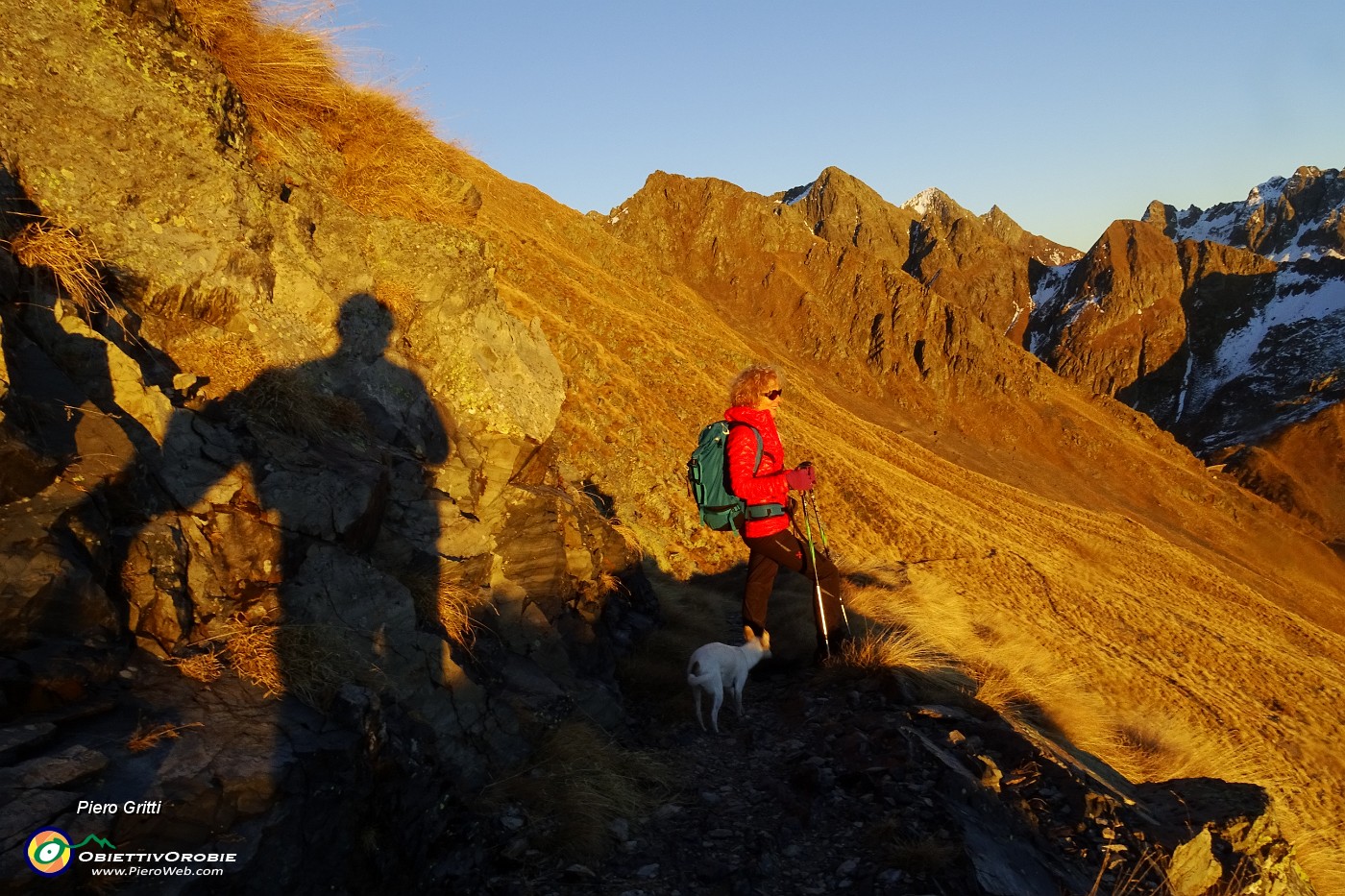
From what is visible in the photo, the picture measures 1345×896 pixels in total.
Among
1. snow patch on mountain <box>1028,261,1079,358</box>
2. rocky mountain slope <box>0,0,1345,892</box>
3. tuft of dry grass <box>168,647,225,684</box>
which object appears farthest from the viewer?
snow patch on mountain <box>1028,261,1079,358</box>

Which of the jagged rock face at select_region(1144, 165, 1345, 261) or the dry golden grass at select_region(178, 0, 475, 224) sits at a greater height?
the jagged rock face at select_region(1144, 165, 1345, 261)

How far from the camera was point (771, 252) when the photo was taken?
6500 centimetres

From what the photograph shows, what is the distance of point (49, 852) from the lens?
2.22 meters

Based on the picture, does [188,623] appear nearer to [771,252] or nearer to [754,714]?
[754,714]

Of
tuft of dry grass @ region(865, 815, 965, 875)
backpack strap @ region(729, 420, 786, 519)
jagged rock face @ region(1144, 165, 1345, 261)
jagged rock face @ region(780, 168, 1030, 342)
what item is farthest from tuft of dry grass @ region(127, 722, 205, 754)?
jagged rock face @ region(1144, 165, 1345, 261)

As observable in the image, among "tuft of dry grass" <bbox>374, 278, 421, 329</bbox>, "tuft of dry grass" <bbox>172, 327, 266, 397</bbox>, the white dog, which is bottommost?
the white dog

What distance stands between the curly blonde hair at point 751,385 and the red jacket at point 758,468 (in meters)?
0.08

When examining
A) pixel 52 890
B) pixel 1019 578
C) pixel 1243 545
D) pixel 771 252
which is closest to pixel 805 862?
pixel 52 890

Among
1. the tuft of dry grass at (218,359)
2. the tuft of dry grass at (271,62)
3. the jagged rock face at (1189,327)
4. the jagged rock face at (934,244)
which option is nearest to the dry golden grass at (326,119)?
the tuft of dry grass at (271,62)

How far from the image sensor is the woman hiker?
5262 mm

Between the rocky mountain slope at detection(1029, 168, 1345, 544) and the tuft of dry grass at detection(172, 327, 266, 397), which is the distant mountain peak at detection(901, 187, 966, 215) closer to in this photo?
the rocky mountain slope at detection(1029, 168, 1345, 544)

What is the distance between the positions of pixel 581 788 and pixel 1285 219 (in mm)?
180258

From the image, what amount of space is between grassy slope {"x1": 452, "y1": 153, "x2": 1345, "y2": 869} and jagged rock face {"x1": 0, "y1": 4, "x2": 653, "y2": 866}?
350 centimetres

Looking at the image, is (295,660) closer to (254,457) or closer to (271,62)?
(254,457)
